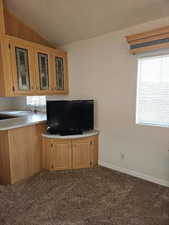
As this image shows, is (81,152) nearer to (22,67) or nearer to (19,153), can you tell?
(19,153)

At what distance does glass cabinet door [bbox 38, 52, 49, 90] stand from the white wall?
23.3 inches

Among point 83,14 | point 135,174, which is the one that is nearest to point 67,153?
point 135,174

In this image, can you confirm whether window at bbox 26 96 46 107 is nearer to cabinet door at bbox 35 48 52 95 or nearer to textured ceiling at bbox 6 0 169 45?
cabinet door at bbox 35 48 52 95

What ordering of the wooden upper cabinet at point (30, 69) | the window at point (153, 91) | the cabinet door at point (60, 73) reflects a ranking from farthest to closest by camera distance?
the cabinet door at point (60, 73) → the wooden upper cabinet at point (30, 69) → the window at point (153, 91)

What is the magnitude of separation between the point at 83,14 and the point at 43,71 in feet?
3.91

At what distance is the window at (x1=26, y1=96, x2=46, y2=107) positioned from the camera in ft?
13.0

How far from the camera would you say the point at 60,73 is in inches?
125

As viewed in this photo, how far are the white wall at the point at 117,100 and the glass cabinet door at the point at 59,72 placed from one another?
239 mm

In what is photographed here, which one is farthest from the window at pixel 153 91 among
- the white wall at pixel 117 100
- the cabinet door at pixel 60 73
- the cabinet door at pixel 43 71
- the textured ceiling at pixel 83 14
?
the cabinet door at pixel 43 71

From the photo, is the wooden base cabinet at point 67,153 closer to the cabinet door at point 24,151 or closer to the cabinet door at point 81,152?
the cabinet door at point 81,152

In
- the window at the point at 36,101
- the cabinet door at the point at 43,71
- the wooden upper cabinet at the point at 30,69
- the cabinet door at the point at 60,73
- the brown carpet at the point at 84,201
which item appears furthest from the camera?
the window at the point at 36,101

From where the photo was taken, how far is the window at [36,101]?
396cm

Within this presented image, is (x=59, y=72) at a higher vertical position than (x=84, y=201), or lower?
higher

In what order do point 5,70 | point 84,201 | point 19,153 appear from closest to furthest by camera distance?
point 84,201 → point 5,70 → point 19,153
